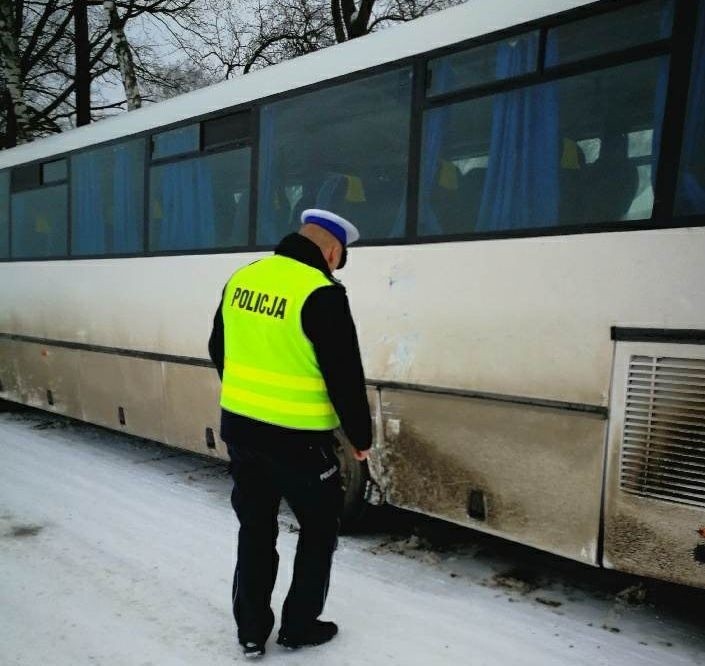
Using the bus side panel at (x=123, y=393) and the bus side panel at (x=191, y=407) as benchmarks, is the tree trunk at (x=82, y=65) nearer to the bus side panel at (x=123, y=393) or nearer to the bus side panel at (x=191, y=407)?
the bus side panel at (x=123, y=393)

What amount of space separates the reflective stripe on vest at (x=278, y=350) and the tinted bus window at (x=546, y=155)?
55.8 inches

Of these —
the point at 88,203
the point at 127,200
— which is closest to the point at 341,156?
the point at 127,200

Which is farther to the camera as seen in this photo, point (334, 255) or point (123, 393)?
point (123, 393)

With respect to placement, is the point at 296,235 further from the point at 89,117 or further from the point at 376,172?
the point at 89,117

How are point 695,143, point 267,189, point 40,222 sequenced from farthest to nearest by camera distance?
point 40,222
point 267,189
point 695,143

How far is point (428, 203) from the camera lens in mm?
4035

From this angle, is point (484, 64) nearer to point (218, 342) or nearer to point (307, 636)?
point (218, 342)

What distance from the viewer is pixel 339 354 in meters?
2.74

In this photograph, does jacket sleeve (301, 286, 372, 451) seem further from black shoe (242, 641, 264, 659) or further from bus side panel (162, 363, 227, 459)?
bus side panel (162, 363, 227, 459)

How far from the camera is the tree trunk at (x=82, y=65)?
17844 millimetres

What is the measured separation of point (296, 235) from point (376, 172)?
61.7 inches

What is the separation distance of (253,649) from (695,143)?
2930mm

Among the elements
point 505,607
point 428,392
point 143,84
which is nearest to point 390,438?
point 428,392

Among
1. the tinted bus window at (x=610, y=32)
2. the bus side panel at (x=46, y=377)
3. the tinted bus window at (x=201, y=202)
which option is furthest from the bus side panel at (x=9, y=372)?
the tinted bus window at (x=610, y=32)
